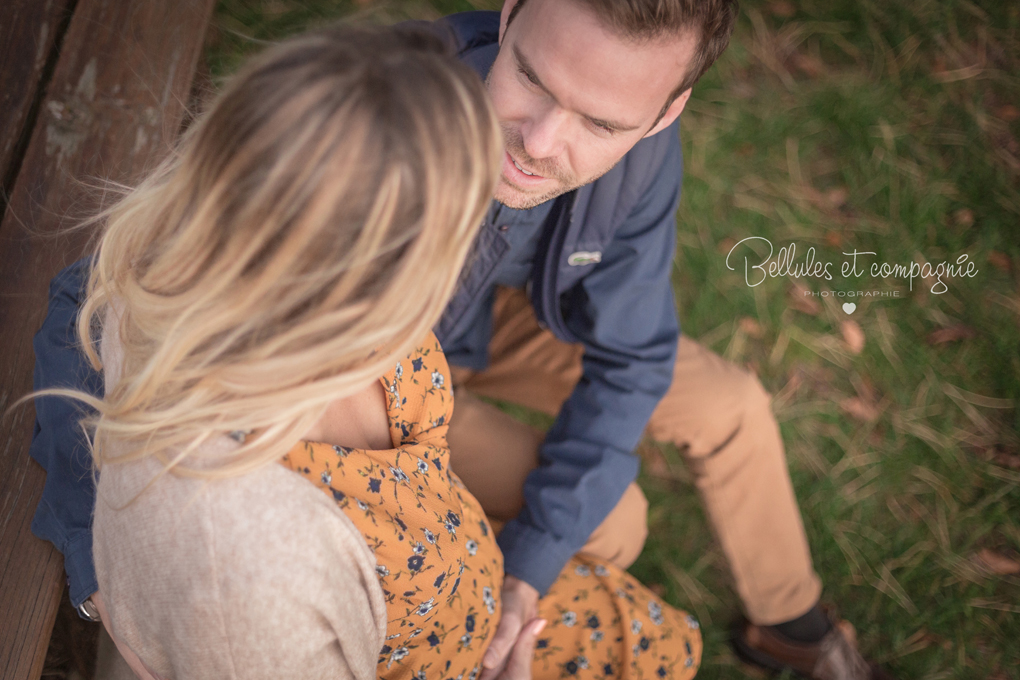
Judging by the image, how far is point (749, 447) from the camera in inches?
96.3

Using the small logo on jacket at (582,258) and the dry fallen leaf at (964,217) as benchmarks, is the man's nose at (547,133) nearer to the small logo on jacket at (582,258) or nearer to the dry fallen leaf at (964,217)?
the small logo on jacket at (582,258)

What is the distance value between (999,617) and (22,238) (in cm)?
379

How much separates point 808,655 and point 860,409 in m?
1.18

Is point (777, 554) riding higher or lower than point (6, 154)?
lower

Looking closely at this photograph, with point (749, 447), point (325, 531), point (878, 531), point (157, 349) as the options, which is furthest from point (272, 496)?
point (878, 531)

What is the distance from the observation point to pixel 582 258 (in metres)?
→ 2.11

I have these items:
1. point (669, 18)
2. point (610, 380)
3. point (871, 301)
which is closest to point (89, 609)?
point (610, 380)

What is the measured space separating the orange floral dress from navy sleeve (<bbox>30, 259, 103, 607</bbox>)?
56 cm

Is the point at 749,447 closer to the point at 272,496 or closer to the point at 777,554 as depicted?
the point at 777,554

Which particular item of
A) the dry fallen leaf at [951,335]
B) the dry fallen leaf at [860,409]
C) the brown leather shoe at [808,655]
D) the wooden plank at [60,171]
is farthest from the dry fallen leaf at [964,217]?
the wooden plank at [60,171]

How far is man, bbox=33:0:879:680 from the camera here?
1.62 m

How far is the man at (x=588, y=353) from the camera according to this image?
1615mm

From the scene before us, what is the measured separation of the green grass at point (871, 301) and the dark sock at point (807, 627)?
0.30m

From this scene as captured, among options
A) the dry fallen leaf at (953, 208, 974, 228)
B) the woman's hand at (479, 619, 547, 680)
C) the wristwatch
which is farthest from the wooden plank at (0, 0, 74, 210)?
the dry fallen leaf at (953, 208, 974, 228)
